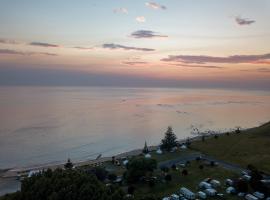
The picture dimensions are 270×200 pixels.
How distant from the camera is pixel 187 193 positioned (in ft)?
137

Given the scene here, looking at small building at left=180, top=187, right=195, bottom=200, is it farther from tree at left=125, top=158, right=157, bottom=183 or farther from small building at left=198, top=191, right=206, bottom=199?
tree at left=125, top=158, right=157, bottom=183

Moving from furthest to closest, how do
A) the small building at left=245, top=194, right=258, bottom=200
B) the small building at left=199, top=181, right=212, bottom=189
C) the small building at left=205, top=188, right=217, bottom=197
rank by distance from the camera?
the small building at left=199, top=181, right=212, bottom=189 < the small building at left=205, top=188, right=217, bottom=197 < the small building at left=245, top=194, right=258, bottom=200

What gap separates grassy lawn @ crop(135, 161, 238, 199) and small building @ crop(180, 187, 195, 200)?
4.38 feet

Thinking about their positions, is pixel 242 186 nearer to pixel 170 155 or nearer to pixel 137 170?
pixel 137 170

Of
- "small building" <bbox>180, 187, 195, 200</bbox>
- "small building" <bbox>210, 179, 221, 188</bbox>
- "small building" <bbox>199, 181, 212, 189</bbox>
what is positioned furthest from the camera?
"small building" <bbox>210, 179, 221, 188</bbox>

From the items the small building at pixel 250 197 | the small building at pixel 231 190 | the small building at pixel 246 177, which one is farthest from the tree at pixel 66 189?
the small building at pixel 246 177

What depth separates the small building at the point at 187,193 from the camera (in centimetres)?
4119

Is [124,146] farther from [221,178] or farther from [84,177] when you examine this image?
[84,177]

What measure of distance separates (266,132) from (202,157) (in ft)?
80.3

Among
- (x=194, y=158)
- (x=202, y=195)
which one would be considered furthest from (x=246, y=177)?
(x=194, y=158)

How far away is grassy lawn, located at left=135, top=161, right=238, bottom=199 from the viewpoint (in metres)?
44.6

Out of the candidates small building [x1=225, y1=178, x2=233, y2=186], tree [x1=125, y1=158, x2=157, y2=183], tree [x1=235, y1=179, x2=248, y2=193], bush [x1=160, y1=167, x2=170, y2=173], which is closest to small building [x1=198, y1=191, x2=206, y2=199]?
tree [x1=235, y1=179, x2=248, y2=193]

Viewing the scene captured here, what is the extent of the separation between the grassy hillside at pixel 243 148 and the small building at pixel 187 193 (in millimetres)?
18705

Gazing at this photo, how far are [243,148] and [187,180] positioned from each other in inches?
974
